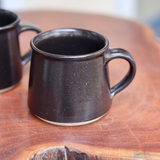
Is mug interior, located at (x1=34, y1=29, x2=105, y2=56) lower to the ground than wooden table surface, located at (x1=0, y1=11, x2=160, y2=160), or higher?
higher

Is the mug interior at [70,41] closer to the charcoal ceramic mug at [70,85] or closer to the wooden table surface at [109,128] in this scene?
the charcoal ceramic mug at [70,85]

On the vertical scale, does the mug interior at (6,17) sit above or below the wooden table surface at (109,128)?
above

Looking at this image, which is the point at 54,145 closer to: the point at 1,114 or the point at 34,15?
the point at 1,114

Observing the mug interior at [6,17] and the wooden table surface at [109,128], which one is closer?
the wooden table surface at [109,128]

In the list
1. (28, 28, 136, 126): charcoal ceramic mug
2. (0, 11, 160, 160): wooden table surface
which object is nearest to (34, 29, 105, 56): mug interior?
(28, 28, 136, 126): charcoal ceramic mug

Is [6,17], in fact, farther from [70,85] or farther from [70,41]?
[70,85]

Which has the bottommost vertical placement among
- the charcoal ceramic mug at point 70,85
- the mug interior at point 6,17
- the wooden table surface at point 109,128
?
the wooden table surface at point 109,128

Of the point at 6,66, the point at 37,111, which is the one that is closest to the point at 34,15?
the point at 6,66

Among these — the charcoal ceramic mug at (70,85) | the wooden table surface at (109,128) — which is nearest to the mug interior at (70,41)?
the charcoal ceramic mug at (70,85)

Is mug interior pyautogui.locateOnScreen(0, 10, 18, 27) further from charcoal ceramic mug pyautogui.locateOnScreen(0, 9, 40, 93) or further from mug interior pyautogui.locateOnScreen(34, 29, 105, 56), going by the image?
mug interior pyautogui.locateOnScreen(34, 29, 105, 56)
